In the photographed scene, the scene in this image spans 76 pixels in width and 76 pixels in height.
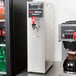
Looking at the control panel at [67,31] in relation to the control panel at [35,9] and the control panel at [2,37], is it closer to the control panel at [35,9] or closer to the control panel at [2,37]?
the control panel at [35,9]

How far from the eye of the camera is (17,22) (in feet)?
6.25

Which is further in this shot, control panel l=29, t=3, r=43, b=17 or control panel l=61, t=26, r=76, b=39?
control panel l=29, t=3, r=43, b=17

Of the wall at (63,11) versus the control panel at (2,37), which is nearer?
the control panel at (2,37)

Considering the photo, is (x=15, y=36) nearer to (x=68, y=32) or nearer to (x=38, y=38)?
(x=38, y=38)

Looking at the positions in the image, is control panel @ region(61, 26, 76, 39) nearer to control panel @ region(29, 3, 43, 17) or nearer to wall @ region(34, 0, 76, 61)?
control panel @ region(29, 3, 43, 17)

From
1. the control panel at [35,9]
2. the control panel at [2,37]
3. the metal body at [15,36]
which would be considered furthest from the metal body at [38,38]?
the control panel at [2,37]

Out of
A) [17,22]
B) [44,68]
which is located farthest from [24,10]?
[44,68]

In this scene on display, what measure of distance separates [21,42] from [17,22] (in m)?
0.25

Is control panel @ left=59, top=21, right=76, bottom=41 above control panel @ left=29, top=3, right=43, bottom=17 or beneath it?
beneath

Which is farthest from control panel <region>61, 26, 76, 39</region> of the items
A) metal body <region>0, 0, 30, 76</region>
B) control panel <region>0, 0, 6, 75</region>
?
control panel <region>0, 0, 6, 75</region>

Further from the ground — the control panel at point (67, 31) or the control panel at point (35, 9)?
the control panel at point (35, 9)

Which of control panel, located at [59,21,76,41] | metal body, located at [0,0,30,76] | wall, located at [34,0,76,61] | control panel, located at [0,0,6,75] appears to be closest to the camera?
control panel, located at [59,21,76,41]

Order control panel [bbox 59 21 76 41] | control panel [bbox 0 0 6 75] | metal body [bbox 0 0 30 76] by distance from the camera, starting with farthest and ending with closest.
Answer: control panel [bbox 0 0 6 75]
metal body [bbox 0 0 30 76]
control panel [bbox 59 21 76 41]

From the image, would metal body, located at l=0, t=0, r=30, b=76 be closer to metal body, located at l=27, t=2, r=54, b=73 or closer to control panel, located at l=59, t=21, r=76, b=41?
metal body, located at l=27, t=2, r=54, b=73
